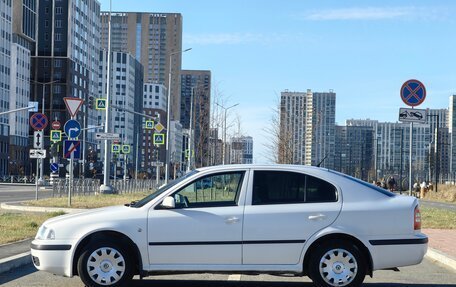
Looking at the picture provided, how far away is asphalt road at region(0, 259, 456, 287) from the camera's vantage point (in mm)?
8867

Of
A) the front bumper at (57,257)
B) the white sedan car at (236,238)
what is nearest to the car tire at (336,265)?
the white sedan car at (236,238)

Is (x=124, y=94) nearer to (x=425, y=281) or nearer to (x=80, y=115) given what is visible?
(x=80, y=115)

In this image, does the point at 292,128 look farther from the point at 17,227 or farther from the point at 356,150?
the point at 356,150

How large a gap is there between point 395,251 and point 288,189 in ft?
5.12

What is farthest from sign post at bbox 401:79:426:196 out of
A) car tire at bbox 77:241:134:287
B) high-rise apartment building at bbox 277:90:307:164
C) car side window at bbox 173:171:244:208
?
high-rise apartment building at bbox 277:90:307:164

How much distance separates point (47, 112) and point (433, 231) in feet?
351

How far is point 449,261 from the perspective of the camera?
1105cm

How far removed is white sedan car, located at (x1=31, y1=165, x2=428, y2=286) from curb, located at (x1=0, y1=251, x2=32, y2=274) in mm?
2152

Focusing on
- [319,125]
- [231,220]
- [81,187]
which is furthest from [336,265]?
[319,125]

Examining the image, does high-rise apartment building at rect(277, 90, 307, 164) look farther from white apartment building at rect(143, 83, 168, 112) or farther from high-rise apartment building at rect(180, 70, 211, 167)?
white apartment building at rect(143, 83, 168, 112)

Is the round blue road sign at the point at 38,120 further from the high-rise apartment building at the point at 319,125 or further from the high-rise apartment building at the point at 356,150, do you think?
the high-rise apartment building at the point at 356,150

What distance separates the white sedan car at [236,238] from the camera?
7832mm

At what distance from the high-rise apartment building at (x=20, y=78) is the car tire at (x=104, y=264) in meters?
95.4

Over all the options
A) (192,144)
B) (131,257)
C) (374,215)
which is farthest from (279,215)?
(192,144)
